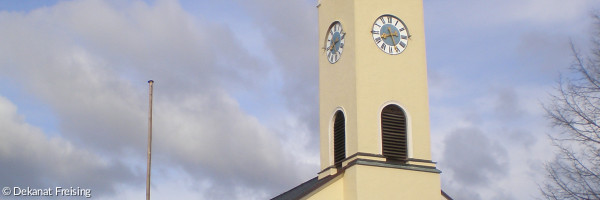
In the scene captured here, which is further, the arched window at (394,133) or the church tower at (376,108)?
the arched window at (394,133)

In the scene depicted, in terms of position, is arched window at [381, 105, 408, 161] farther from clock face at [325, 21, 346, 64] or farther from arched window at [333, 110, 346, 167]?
clock face at [325, 21, 346, 64]

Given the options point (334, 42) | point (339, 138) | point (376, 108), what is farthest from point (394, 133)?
point (334, 42)

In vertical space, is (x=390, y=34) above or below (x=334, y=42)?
below

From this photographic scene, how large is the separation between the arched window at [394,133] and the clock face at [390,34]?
199 cm

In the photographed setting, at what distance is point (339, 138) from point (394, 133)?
6.32 feet

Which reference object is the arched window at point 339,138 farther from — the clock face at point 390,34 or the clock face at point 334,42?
the clock face at point 390,34

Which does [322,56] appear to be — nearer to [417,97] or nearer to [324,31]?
[324,31]

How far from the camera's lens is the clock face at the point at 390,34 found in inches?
1097

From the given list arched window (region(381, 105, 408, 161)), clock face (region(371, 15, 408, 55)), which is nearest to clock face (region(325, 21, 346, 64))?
clock face (region(371, 15, 408, 55))

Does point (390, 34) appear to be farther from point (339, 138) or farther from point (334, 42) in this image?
point (339, 138)

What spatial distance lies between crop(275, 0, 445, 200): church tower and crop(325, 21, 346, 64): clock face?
0.04m

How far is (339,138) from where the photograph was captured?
2812 cm

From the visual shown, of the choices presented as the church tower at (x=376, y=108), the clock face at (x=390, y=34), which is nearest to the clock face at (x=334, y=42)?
the church tower at (x=376, y=108)

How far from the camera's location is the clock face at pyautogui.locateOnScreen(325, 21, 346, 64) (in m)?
28.7
